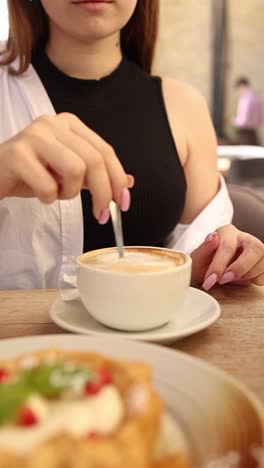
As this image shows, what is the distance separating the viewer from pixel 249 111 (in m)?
5.08

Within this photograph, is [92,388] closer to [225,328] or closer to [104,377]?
[104,377]

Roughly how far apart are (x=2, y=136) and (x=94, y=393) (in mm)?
859

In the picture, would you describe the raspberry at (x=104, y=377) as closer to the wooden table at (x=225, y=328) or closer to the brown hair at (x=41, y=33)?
the wooden table at (x=225, y=328)

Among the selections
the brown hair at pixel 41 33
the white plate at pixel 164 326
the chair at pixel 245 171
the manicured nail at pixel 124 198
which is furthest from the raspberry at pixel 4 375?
the chair at pixel 245 171

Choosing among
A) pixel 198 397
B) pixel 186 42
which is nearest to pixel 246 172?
pixel 198 397

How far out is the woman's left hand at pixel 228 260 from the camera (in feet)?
2.74

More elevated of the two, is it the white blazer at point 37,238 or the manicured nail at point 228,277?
the manicured nail at point 228,277

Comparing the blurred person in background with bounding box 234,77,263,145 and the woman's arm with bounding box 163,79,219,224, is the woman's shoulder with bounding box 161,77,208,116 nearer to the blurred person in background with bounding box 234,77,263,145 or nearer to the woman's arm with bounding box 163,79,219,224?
the woman's arm with bounding box 163,79,219,224

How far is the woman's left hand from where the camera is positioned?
0.84 meters

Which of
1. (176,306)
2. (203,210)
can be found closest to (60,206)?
(203,210)

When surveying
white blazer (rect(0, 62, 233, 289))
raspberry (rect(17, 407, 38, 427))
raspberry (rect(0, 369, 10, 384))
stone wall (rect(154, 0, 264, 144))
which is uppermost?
raspberry (rect(17, 407, 38, 427))

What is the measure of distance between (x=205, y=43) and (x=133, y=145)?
4207 mm

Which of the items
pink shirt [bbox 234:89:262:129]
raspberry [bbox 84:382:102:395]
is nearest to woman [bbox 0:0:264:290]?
raspberry [bbox 84:382:102:395]

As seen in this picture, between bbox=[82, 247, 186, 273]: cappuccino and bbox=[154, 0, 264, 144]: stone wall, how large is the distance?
4.46 meters
